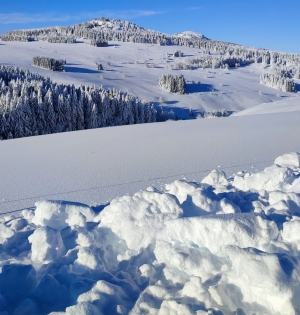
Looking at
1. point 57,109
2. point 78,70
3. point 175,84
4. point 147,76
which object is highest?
point 78,70

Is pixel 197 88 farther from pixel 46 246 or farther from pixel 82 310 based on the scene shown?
pixel 82 310

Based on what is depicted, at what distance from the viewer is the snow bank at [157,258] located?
1.61 metres

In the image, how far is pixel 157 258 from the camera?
1960 millimetres

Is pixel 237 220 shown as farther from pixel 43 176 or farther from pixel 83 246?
pixel 43 176

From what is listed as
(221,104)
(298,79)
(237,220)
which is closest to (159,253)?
(237,220)

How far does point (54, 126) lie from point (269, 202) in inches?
547

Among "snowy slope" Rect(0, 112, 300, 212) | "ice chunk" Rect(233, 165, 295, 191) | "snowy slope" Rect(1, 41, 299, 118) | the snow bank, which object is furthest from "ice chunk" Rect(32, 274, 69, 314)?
"snowy slope" Rect(1, 41, 299, 118)

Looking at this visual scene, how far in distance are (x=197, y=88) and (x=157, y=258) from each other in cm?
2731

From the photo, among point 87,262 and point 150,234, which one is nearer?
point 87,262

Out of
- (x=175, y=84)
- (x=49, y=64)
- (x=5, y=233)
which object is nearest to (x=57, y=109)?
(x=175, y=84)

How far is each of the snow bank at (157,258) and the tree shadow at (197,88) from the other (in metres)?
25.4

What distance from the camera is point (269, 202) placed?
248cm

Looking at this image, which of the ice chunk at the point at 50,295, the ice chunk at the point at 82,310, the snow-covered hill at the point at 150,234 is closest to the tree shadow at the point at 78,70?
the snow-covered hill at the point at 150,234

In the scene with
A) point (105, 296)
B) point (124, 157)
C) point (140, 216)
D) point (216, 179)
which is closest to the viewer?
point (105, 296)
